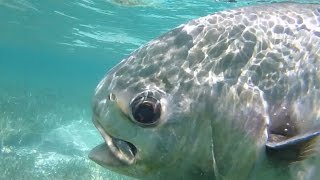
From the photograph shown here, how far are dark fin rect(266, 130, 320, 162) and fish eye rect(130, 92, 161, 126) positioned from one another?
0.86 metres

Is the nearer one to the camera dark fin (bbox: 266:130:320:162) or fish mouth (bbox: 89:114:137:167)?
dark fin (bbox: 266:130:320:162)

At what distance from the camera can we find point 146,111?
2.88 m

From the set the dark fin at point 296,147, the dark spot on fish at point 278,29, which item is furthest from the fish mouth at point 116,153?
the dark spot on fish at point 278,29

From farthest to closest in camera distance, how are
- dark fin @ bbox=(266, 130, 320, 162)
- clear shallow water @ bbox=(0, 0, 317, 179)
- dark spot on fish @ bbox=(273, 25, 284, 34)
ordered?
clear shallow water @ bbox=(0, 0, 317, 179) < dark spot on fish @ bbox=(273, 25, 284, 34) < dark fin @ bbox=(266, 130, 320, 162)

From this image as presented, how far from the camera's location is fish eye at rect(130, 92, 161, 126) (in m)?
2.87

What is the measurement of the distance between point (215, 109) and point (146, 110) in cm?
A: 52

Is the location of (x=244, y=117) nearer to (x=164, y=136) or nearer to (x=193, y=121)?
(x=193, y=121)

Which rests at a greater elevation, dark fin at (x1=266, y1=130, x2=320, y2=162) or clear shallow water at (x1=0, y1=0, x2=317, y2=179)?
dark fin at (x1=266, y1=130, x2=320, y2=162)

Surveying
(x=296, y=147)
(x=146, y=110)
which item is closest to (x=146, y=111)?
(x=146, y=110)

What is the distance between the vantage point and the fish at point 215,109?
111 inches

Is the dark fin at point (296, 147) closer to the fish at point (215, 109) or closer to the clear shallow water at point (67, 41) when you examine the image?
the fish at point (215, 109)

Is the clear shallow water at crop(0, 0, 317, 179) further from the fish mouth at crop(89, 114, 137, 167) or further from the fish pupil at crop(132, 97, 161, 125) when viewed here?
the fish pupil at crop(132, 97, 161, 125)

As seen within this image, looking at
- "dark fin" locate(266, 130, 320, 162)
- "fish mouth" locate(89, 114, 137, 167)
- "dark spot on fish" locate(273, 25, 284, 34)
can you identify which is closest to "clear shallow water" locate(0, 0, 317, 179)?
"fish mouth" locate(89, 114, 137, 167)

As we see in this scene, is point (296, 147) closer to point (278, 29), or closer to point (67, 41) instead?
point (278, 29)
